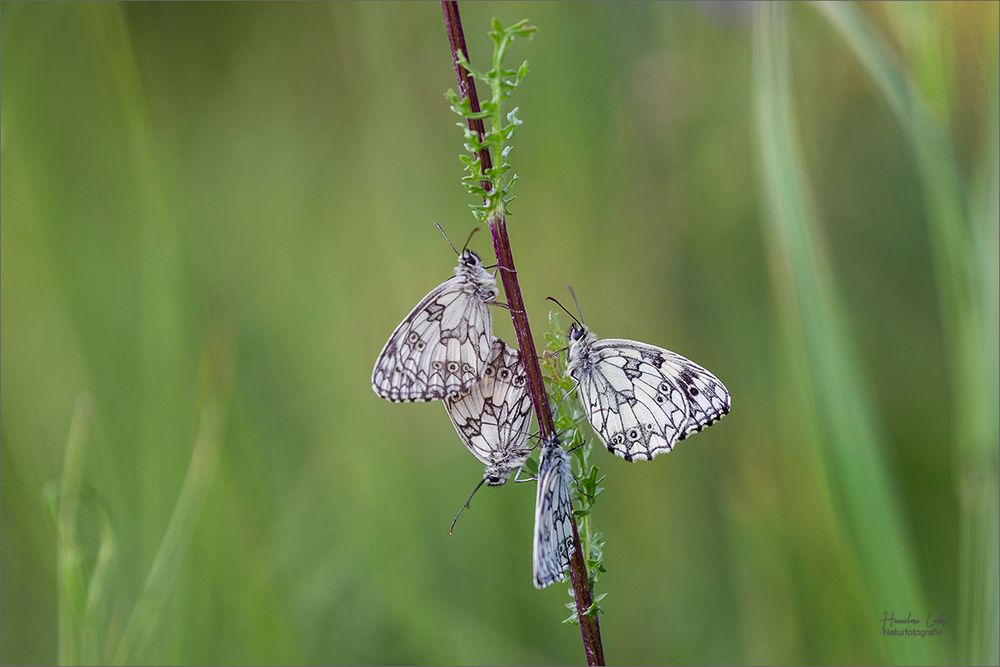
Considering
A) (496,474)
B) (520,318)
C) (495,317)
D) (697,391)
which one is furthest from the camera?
(495,317)

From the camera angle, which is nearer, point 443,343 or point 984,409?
point 443,343

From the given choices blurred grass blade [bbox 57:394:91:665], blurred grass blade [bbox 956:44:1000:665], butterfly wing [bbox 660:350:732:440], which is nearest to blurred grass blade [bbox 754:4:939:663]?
blurred grass blade [bbox 956:44:1000:665]

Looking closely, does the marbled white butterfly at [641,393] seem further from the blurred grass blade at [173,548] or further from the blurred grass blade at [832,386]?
the blurred grass blade at [173,548]

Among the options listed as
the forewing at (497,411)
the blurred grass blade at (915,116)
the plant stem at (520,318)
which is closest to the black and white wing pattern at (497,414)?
the forewing at (497,411)

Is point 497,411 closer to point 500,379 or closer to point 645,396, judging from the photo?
point 500,379

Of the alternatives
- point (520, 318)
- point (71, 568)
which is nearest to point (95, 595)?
point (71, 568)

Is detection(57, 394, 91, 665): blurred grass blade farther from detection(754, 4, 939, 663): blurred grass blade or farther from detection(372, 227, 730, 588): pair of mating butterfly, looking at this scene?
detection(754, 4, 939, 663): blurred grass blade
